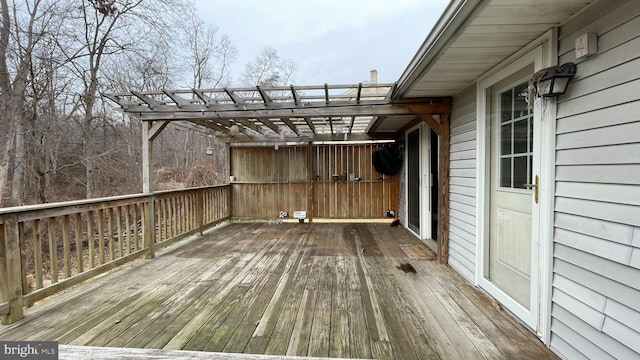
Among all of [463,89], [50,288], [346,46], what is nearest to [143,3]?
[50,288]

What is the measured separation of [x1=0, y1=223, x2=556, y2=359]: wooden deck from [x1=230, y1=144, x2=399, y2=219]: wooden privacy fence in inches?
113

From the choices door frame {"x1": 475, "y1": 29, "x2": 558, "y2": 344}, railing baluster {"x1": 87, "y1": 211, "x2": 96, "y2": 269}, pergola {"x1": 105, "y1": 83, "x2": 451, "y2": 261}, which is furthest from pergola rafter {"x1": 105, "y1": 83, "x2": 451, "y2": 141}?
railing baluster {"x1": 87, "y1": 211, "x2": 96, "y2": 269}

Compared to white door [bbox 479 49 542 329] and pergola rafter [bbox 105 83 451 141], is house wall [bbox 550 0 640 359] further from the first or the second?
pergola rafter [bbox 105 83 451 141]

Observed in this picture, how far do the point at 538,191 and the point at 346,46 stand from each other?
15389mm

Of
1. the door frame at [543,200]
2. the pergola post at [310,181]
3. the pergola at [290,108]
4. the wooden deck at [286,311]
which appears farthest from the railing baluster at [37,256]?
the pergola post at [310,181]

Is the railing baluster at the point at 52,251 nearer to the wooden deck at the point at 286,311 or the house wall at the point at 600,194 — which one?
the wooden deck at the point at 286,311

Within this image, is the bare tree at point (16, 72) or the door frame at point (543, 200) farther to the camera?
the bare tree at point (16, 72)

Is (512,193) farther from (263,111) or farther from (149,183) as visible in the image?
(149,183)

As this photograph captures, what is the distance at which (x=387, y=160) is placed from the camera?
6199mm

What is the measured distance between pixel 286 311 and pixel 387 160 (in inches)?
180

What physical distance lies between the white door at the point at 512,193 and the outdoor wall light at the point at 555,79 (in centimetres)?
23

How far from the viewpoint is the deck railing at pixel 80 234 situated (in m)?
2.11

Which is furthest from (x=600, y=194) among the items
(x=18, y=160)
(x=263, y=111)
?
(x=18, y=160)

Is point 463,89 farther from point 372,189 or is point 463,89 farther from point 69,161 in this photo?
point 69,161
